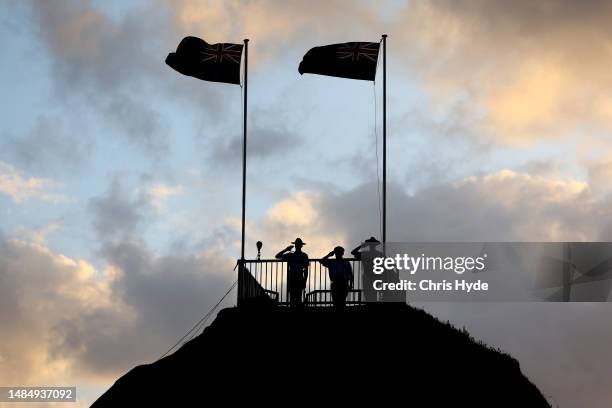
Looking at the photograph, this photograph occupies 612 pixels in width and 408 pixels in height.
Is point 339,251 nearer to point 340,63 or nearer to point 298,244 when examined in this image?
point 298,244

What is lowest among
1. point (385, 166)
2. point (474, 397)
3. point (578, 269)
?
point (474, 397)

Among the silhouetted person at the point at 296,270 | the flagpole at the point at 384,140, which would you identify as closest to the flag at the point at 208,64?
the flagpole at the point at 384,140

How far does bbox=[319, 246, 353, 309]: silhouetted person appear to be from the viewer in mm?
32125

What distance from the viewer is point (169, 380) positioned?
28844 mm

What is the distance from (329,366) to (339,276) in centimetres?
415

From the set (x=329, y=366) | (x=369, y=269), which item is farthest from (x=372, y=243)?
(x=329, y=366)

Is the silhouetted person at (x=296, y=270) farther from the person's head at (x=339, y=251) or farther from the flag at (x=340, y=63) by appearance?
the flag at (x=340, y=63)

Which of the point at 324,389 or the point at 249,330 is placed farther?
the point at 249,330

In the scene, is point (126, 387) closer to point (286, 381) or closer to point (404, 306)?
point (286, 381)

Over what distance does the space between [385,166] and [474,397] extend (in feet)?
37.2

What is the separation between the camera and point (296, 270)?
108 ft

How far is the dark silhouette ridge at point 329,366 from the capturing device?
26906 mm

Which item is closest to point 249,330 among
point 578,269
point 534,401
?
point 534,401

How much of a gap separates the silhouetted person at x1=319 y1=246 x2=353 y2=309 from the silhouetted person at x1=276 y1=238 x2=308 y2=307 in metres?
0.85
